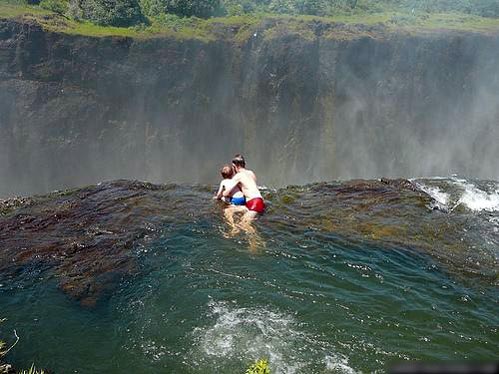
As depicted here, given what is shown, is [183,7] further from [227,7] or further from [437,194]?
[437,194]

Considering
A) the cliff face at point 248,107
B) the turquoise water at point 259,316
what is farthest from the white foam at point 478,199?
the cliff face at point 248,107

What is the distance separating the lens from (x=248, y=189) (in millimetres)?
10828

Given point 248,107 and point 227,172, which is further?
point 248,107

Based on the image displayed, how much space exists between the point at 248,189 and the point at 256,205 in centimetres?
51

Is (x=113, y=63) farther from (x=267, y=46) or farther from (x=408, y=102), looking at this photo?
(x=408, y=102)

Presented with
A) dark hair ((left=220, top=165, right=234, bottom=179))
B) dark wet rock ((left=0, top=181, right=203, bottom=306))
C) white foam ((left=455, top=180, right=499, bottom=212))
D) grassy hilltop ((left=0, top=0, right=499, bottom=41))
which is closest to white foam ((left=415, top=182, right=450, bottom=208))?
white foam ((left=455, top=180, right=499, bottom=212))

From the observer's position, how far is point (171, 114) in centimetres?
2100

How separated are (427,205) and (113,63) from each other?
14603 mm

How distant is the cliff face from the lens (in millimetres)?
18797

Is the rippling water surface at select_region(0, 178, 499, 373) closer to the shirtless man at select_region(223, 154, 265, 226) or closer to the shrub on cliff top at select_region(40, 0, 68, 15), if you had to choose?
the shirtless man at select_region(223, 154, 265, 226)

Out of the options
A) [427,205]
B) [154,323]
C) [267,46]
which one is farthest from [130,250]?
[267,46]

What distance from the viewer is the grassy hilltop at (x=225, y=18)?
792 inches

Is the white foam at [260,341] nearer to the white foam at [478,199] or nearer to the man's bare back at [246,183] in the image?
the man's bare back at [246,183]

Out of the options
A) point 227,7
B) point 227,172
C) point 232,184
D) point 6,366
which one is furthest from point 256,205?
point 227,7
